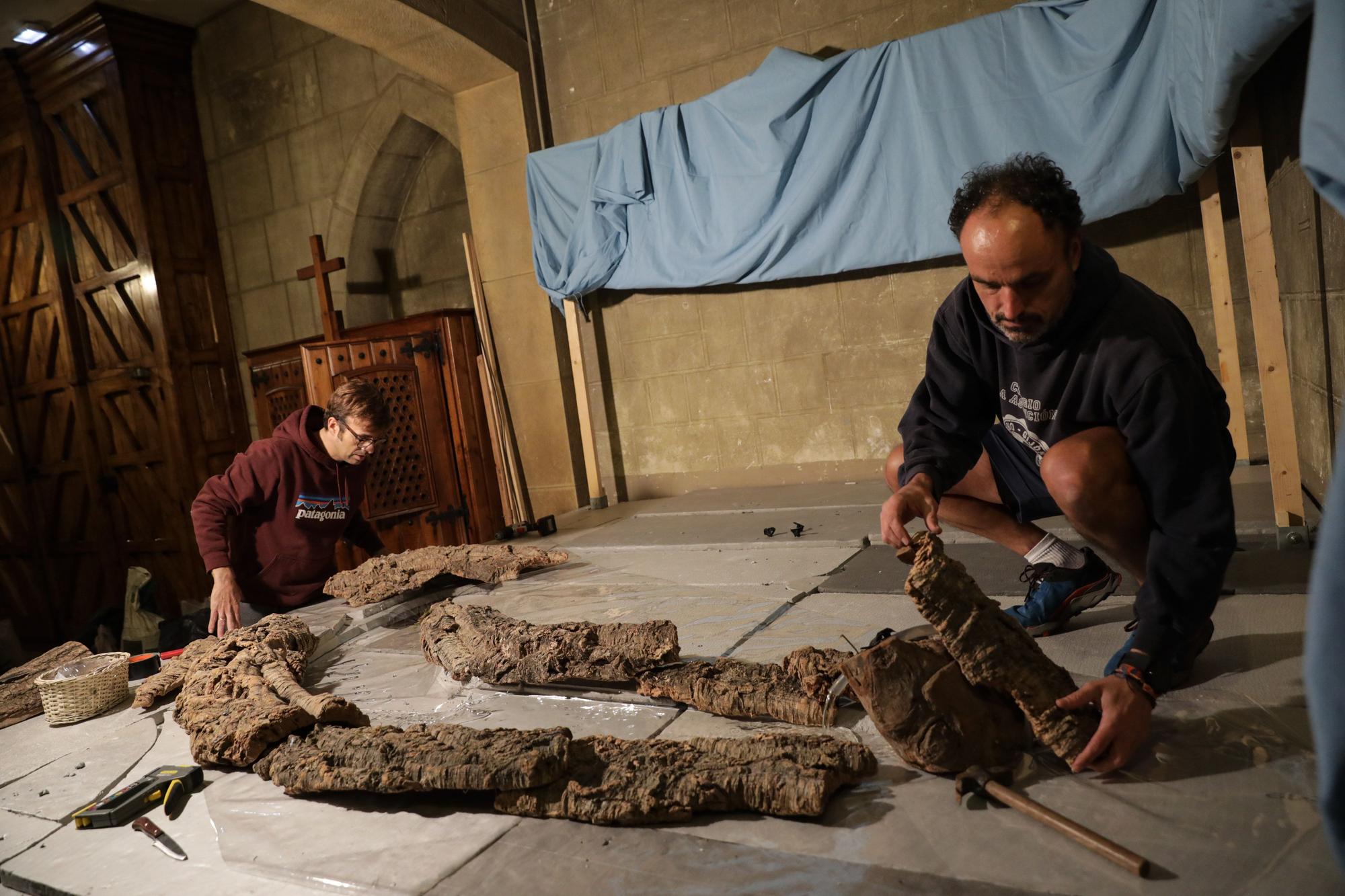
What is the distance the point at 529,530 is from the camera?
4539 mm

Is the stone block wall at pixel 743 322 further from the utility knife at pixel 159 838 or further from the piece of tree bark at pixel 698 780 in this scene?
the utility knife at pixel 159 838

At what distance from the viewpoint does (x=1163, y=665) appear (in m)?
1.36

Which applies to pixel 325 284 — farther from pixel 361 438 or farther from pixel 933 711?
pixel 933 711

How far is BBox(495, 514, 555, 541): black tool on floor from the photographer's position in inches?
177

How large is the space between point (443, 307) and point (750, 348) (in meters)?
2.79

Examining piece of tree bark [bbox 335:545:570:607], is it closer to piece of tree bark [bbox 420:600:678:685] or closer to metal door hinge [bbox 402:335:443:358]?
piece of tree bark [bbox 420:600:678:685]

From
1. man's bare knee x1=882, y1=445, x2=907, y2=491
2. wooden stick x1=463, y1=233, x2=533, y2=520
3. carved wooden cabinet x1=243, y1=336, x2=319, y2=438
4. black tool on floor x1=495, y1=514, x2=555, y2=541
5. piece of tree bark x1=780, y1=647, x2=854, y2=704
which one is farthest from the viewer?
carved wooden cabinet x1=243, y1=336, x2=319, y2=438

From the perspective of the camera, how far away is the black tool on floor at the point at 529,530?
4.49m

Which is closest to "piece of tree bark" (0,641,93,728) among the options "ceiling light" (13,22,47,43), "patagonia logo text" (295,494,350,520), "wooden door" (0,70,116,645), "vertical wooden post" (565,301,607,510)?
"patagonia logo text" (295,494,350,520)

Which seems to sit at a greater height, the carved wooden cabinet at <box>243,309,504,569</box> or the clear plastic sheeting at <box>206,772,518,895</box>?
the carved wooden cabinet at <box>243,309,504,569</box>

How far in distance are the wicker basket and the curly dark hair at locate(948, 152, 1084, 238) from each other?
93.5 inches

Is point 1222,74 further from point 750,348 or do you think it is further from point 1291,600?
point 750,348

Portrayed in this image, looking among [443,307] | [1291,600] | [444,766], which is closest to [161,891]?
[444,766]

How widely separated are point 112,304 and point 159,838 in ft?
22.8
